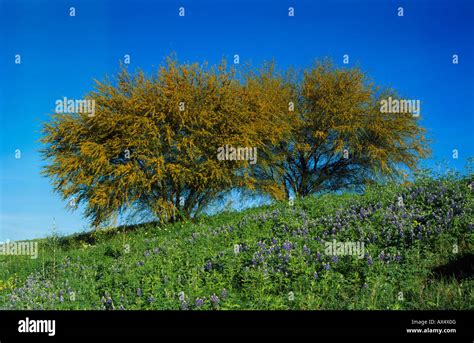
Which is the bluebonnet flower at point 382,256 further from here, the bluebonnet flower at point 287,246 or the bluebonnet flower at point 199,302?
the bluebonnet flower at point 199,302

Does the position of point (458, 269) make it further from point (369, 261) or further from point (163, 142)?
point (163, 142)

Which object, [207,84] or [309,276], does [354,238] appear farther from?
[207,84]

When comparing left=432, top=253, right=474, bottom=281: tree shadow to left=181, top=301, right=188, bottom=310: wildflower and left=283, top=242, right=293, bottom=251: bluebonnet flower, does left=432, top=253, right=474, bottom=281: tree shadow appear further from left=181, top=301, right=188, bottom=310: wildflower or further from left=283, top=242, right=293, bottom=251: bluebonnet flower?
left=181, top=301, right=188, bottom=310: wildflower

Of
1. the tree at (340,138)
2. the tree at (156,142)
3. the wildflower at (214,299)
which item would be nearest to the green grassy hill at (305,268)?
the wildflower at (214,299)

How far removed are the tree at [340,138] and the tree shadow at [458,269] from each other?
18602 mm

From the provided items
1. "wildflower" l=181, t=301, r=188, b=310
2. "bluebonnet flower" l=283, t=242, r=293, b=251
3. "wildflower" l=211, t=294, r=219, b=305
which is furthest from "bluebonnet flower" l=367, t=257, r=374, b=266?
"wildflower" l=181, t=301, r=188, b=310

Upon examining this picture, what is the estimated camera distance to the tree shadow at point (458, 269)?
756 centimetres

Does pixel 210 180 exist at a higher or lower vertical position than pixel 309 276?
higher

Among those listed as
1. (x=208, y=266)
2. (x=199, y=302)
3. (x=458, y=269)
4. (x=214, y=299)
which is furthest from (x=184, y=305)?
(x=458, y=269)

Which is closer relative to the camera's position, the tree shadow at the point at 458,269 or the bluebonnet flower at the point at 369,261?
the tree shadow at the point at 458,269

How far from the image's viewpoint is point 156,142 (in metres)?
20.6
